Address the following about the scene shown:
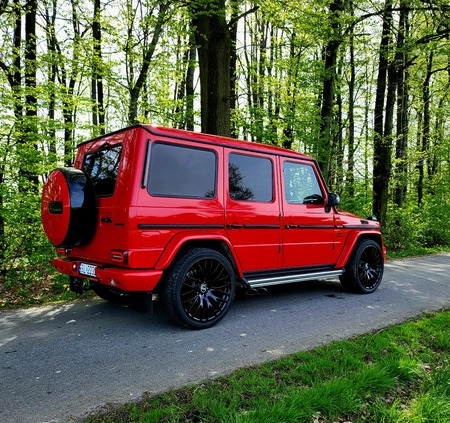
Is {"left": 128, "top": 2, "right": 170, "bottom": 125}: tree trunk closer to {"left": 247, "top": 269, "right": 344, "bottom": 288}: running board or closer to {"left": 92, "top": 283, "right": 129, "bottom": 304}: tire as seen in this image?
{"left": 92, "top": 283, "right": 129, "bottom": 304}: tire

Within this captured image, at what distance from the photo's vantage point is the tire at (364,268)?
581 centimetres

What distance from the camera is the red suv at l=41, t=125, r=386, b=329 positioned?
3.67 metres

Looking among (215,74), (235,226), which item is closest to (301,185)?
(235,226)

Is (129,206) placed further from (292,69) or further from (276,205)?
(292,69)

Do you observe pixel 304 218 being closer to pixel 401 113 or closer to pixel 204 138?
pixel 204 138

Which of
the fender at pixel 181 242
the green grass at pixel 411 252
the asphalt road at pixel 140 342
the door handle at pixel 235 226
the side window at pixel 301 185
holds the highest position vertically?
the side window at pixel 301 185

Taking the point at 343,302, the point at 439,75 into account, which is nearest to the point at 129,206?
the point at 343,302

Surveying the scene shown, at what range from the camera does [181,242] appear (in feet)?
12.6

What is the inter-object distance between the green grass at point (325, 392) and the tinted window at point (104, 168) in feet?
7.60

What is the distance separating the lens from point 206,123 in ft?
26.5

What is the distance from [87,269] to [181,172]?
1496 mm

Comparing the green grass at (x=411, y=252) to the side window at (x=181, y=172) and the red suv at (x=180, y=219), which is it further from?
the side window at (x=181, y=172)

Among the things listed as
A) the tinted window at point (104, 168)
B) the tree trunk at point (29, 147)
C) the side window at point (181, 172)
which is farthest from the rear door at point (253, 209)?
the tree trunk at point (29, 147)

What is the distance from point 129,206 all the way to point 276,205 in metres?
2.12
